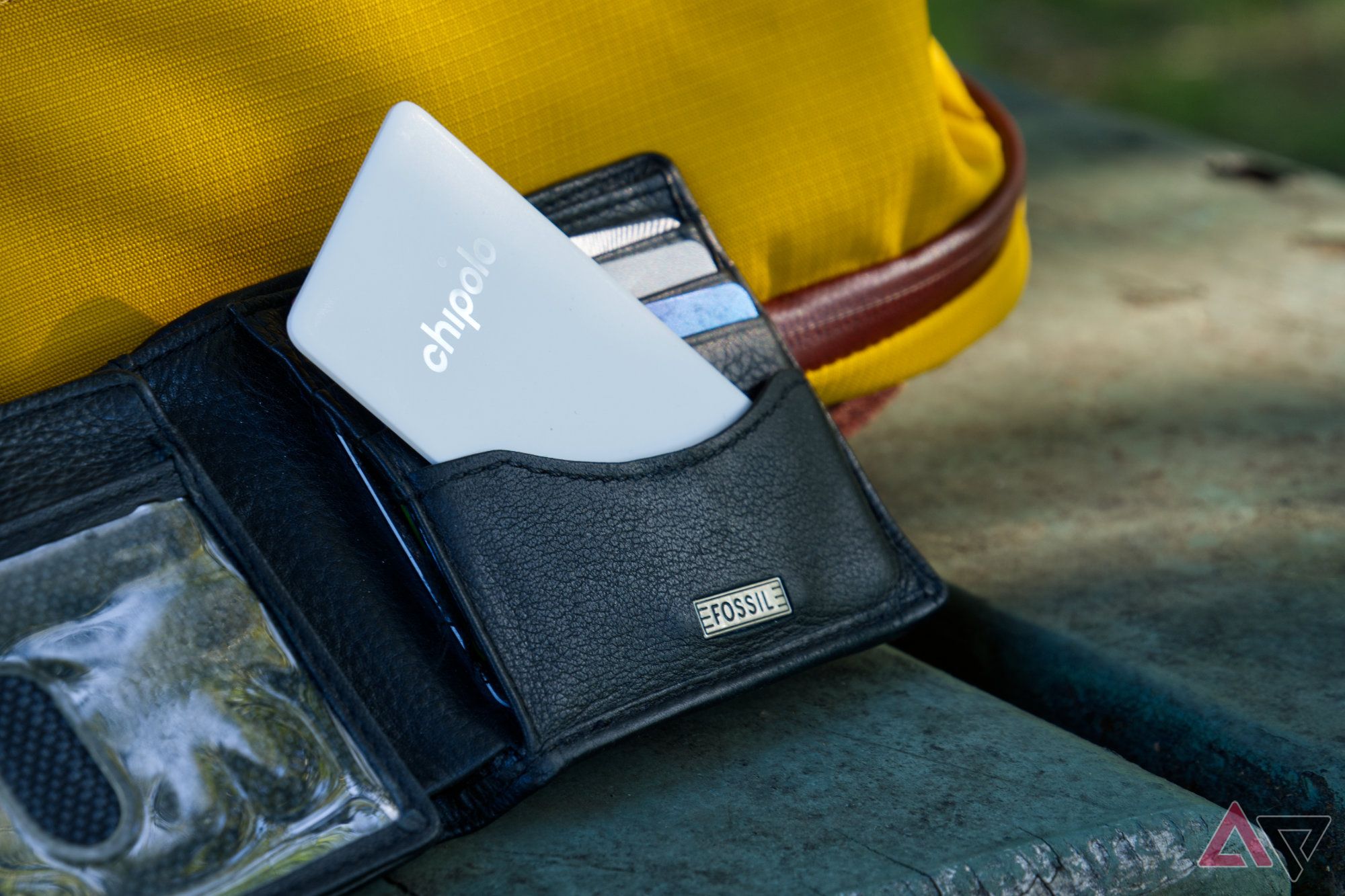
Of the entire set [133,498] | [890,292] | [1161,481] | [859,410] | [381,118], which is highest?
[381,118]

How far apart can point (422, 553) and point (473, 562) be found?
0.04 meters

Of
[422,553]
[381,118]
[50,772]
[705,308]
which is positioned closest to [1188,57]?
[705,308]

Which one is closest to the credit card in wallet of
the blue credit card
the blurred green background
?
A: the blue credit card

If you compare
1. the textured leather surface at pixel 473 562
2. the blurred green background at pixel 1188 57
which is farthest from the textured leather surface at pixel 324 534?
the blurred green background at pixel 1188 57

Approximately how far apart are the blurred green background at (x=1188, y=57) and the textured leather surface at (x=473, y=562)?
2277 mm

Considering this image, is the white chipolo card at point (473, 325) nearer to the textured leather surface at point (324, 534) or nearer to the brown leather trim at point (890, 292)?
the textured leather surface at point (324, 534)

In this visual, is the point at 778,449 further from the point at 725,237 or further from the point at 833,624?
the point at 725,237

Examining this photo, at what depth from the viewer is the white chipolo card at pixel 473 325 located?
0.71 m

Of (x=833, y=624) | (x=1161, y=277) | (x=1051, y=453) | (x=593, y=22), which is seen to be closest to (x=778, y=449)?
(x=833, y=624)

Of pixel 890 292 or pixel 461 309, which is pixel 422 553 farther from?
pixel 890 292

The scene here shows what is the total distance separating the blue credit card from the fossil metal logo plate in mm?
196

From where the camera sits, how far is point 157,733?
0.62 metres

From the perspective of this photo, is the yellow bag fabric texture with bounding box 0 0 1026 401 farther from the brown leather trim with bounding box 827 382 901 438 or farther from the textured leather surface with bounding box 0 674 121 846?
the textured leather surface with bounding box 0 674 121 846

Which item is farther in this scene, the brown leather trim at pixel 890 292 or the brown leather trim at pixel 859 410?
the brown leather trim at pixel 859 410
